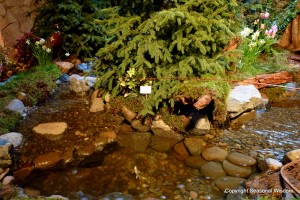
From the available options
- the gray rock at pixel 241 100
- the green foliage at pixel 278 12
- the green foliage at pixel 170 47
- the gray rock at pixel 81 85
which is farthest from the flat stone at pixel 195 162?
the green foliage at pixel 278 12

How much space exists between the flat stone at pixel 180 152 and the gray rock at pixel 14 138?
9.10 ft

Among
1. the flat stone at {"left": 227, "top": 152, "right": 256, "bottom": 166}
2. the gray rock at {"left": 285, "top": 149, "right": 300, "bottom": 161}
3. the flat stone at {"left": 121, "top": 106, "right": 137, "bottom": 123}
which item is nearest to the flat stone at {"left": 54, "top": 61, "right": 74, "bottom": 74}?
the flat stone at {"left": 121, "top": 106, "right": 137, "bottom": 123}

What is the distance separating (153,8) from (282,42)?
18.9 ft

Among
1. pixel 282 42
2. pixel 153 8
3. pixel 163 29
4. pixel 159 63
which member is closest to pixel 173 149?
pixel 159 63

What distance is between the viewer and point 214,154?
15.4 ft

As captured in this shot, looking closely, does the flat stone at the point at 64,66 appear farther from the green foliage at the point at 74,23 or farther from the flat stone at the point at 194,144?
the flat stone at the point at 194,144

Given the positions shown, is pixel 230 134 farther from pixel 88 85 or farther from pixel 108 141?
pixel 88 85

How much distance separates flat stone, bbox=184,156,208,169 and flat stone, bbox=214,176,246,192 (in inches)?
17.3

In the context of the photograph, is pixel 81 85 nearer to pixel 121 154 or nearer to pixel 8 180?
pixel 121 154

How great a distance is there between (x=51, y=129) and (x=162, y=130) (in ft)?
7.06

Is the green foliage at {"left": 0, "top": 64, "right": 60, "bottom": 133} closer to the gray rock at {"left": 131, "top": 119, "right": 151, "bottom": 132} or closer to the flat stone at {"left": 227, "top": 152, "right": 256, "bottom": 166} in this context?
the gray rock at {"left": 131, "top": 119, "right": 151, "bottom": 132}

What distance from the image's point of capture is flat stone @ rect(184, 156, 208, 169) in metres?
4.54

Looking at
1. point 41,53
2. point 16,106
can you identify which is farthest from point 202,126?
point 41,53

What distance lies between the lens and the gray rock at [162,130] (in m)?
5.28
